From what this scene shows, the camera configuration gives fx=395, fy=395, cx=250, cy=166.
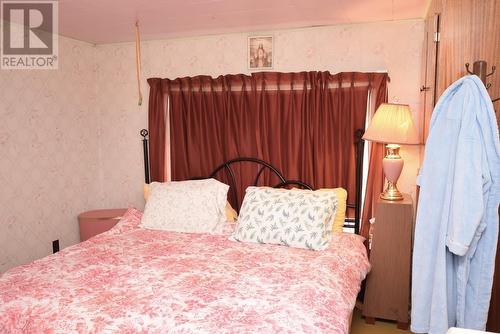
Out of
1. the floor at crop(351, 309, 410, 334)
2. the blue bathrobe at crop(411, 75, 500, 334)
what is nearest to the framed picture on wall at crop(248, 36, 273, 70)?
the blue bathrobe at crop(411, 75, 500, 334)

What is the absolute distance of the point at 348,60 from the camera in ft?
→ 9.80

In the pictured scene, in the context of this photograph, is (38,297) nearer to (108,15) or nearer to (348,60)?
(108,15)

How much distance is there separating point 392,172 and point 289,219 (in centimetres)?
78

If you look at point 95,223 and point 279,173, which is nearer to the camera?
point 279,173

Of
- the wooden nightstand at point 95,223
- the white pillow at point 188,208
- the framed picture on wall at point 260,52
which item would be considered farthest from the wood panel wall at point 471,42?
the wooden nightstand at point 95,223

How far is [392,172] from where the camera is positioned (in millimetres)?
2635

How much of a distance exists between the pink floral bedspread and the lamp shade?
2.33ft

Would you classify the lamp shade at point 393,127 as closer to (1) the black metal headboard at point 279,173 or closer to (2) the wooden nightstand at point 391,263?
(1) the black metal headboard at point 279,173

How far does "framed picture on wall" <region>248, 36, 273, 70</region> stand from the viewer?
3.15 meters

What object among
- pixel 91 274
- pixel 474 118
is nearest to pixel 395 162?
pixel 474 118

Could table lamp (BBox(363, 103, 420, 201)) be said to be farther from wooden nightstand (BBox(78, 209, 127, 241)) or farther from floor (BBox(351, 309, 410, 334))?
wooden nightstand (BBox(78, 209, 127, 241))

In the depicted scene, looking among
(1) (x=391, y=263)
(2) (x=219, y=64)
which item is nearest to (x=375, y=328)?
(1) (x=391, y=263)

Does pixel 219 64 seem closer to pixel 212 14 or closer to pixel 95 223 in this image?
pixel 212 14

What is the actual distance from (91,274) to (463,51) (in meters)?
2.04
